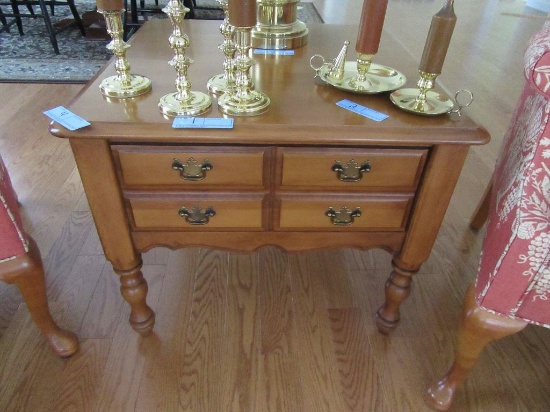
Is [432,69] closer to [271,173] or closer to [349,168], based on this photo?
[349,168]

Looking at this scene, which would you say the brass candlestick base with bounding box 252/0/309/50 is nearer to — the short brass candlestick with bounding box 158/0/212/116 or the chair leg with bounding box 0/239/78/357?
the short brass candlestick with bounding box 158/0/212/116

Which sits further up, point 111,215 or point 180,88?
point 180,88

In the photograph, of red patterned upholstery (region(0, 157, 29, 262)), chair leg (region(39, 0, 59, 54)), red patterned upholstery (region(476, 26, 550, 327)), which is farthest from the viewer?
chair leg (region(39, 0, 59, 54))

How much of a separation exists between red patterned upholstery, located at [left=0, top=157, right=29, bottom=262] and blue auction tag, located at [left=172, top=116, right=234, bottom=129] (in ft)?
1.15

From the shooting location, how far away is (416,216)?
2.83ft

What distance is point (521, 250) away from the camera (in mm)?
694

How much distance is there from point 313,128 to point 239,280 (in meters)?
0.64

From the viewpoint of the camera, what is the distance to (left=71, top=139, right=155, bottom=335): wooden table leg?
752mm

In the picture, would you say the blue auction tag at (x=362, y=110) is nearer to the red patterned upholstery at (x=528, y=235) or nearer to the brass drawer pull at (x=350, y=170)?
the brass drawer pull at (x=350, y=170)

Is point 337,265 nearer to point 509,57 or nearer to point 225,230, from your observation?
point 225,230

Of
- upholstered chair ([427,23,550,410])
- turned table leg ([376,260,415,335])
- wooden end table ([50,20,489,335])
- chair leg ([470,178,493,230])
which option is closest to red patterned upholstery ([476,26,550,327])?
upholstered chair ([427,23,550,410])

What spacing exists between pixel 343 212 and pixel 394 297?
292 mm

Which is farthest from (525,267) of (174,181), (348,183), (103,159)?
(103,159)

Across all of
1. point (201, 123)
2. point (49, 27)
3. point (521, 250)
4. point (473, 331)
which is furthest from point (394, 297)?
point (49, 27)
